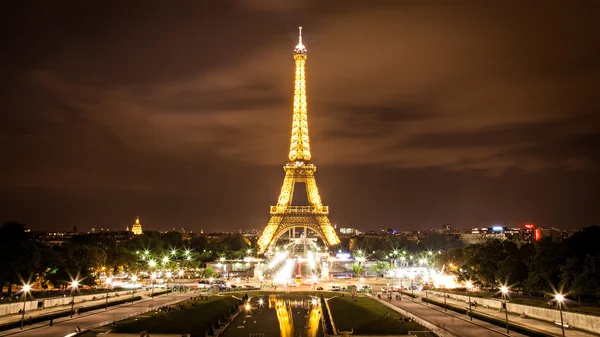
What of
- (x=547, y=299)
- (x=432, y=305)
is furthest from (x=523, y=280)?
(x=432, y=305)

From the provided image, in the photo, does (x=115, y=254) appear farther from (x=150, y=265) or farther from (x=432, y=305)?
(x=432, y=305)

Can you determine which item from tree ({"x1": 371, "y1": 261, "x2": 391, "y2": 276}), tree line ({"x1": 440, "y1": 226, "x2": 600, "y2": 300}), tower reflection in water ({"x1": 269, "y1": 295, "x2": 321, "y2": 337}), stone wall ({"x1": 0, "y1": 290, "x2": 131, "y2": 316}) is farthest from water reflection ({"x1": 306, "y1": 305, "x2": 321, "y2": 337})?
tree ({"x1": 371, "y1": 261, "x2": 391, "y2": 276})

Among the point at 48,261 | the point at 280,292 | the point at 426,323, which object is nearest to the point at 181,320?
the point at 426,323

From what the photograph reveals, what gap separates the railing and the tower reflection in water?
1679 inches

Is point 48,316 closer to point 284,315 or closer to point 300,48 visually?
point 284,315

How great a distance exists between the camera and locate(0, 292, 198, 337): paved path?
38625mm

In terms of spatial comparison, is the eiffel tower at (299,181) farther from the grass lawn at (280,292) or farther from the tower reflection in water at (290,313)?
the tower reflection in water at (290,313)

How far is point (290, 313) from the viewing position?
58250 millimetres

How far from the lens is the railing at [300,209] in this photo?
11531 cm

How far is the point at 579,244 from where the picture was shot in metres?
51.3

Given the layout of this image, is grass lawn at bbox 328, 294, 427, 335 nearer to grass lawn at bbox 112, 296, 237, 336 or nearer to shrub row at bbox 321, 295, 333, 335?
shrub row at bbox 321, 295, 333, 335

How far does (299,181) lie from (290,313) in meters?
58.9

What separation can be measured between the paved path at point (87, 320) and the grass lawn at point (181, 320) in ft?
7.77

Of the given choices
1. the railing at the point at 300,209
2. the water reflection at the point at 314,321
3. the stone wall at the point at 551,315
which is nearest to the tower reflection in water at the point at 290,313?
the water reflection at the point at 314,321
